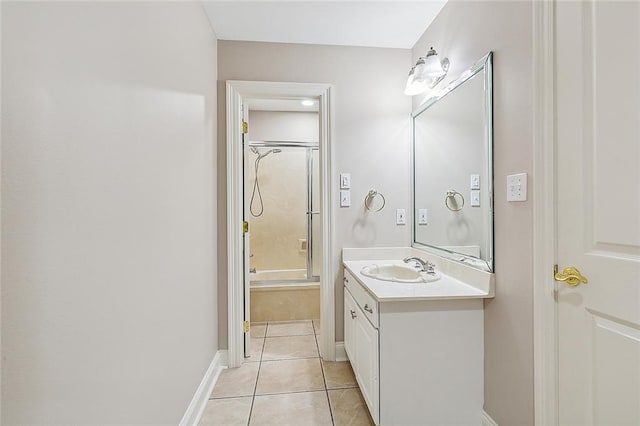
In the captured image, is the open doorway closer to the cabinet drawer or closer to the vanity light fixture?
the cabinet drawer

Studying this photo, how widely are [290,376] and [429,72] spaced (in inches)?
89.0

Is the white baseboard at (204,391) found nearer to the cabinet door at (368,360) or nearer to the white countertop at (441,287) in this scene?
the cabinet door at (368,360)

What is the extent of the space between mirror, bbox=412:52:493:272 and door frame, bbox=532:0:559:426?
11.0 inches

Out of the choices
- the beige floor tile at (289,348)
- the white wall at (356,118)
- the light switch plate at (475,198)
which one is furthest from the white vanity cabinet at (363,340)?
the light switch plate at (475,198)

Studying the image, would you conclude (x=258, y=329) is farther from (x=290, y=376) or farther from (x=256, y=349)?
(x=290, y=376)

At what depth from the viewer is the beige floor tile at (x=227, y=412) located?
1637 mm

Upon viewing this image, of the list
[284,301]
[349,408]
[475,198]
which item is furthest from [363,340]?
[284,301]

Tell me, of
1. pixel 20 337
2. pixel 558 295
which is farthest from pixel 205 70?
pixel 558 295

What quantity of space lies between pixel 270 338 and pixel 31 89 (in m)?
2.52

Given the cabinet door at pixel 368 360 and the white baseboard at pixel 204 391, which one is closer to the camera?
the cabinet door at pixel 368 360

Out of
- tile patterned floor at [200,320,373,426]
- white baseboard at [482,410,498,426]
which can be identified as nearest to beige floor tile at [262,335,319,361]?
tile patterned floor at [200,320,373,426]

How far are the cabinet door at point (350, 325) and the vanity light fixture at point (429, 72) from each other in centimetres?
151

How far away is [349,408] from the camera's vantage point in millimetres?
1742

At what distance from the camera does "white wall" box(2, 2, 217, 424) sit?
62 centimetres
